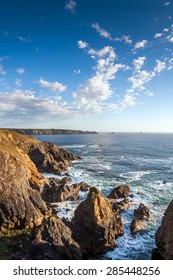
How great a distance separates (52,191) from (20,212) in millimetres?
14079

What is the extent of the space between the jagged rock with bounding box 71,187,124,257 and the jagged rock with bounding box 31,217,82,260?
7.24 ft

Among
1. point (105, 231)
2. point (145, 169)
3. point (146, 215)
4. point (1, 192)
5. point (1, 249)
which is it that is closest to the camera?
point (1, 249)

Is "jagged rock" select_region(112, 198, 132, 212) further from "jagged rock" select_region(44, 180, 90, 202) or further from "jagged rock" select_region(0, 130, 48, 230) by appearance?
"jagged rock" select_region(0, 130, 48, 230)

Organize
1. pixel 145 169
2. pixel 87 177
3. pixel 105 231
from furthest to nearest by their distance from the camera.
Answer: pixel 145 169, pixel 87 177, pixel 105 231

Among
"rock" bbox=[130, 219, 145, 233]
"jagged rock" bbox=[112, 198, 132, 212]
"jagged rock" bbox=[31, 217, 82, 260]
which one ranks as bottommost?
"rock" bbox=[130, 219, 145, 233]

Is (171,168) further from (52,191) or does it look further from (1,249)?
(1,249)

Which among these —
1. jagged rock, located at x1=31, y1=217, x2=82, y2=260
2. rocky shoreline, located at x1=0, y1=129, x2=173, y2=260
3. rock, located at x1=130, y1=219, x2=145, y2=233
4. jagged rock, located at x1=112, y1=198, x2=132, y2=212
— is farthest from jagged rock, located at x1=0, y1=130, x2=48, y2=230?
rock, located at x1=130, y1=219, x2=145, y2=233

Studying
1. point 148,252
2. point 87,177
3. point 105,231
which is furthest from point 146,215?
point 87,177

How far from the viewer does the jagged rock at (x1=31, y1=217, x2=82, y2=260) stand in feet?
70.2

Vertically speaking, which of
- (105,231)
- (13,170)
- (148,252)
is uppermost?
(13,170)

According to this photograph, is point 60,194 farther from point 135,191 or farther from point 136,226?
point 135,191

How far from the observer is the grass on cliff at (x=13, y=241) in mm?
23769

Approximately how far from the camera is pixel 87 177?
212 feet

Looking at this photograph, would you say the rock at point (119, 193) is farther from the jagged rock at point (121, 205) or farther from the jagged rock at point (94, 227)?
the jagged rock at point (94, 227)
